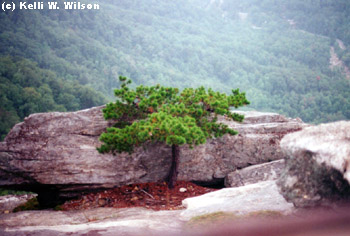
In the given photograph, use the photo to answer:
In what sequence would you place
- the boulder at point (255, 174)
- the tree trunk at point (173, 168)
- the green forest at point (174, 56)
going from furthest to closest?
the green forest at point (174, 56) → the tree trunk at point (173, 168) → the boulder at point (255, 174)

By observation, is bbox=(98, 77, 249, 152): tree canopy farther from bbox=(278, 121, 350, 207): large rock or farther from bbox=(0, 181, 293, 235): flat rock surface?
bbox=(278, 121, 350, 207): large rock

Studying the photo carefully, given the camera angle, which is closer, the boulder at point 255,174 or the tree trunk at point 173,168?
the boulder at point 255,174

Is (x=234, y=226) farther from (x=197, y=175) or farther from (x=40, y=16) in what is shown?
(x=40, y=16)

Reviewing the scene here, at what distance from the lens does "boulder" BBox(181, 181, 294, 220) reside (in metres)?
5.93

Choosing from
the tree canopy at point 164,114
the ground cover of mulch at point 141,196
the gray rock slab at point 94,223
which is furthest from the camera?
the ground cover of mulch at point 141,196

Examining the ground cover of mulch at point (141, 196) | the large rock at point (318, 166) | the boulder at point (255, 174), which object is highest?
the large rock at point (318, 166)

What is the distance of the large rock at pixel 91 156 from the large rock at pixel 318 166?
5.94 meters

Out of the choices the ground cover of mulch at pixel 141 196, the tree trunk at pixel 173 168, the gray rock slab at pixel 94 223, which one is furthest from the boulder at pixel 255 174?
the gray rock slab at pixel 94 223

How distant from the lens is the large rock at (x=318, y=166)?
171 inches

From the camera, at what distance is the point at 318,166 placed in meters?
4.55

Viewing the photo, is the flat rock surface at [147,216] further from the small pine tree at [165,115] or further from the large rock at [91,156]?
the small pine tree at [165,115]

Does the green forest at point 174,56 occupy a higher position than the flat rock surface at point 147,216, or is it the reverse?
the green forest at point 174,56

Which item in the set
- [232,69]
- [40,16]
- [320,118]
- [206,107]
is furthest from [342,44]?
[206,107]

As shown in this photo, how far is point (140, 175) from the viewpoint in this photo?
34.7ft
